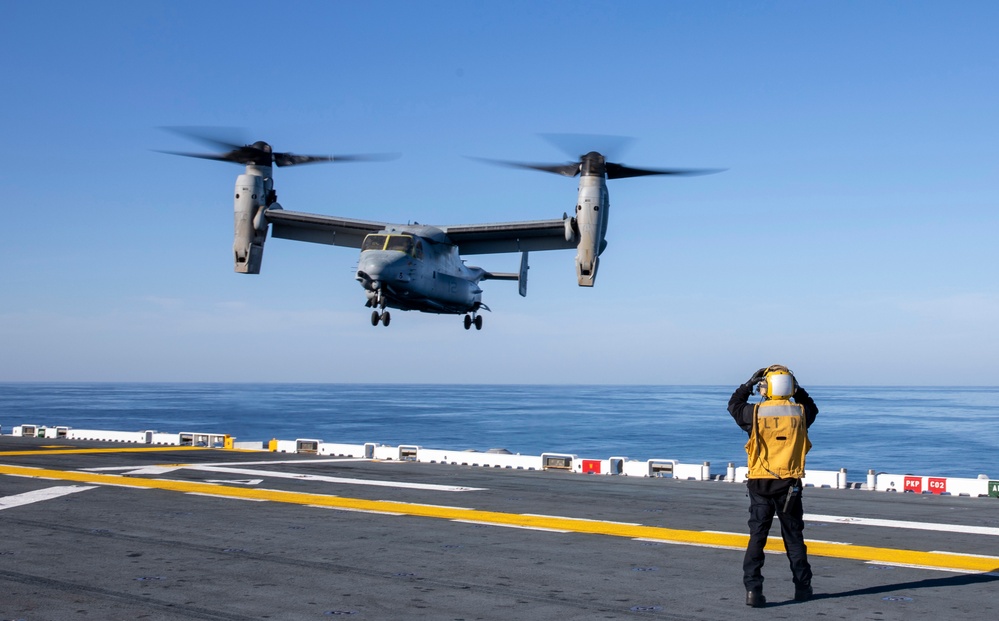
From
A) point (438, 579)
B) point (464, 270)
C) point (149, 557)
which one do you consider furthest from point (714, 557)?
point (464, 270)

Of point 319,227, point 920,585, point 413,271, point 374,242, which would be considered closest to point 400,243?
point 374,242

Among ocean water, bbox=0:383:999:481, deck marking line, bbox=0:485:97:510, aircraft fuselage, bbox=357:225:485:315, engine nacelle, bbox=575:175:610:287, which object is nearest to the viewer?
deck marking line, bbox=0:485:97:510

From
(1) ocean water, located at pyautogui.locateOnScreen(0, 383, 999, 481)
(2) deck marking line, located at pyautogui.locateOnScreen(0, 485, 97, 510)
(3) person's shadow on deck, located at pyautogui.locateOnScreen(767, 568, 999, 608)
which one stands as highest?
(3) person's shadow on deck, located at pyautogui.locateOnScreen(767, 568, 999, 608)

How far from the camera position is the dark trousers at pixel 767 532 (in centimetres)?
839

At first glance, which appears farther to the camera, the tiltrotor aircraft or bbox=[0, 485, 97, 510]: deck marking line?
the tiltrotor aircraft

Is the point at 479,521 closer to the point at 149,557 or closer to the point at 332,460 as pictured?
the point at 149,557

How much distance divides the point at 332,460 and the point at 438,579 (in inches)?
742

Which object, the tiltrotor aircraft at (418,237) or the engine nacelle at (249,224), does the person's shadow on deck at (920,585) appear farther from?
the engine nacelle at (249,224)

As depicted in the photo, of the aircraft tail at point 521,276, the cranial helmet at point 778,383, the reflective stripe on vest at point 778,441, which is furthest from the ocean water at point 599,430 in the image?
the cranial helmet at point 778,383

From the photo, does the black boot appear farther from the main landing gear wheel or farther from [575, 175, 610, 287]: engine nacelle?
the main landing gear wheel

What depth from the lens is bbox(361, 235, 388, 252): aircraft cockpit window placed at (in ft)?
110

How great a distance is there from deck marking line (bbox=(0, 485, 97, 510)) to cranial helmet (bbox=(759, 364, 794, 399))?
12.9m

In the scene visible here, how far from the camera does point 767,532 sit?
8344 mm

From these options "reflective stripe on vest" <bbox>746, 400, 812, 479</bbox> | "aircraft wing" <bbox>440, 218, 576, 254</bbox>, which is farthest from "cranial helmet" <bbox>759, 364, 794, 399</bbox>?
"aircraft wing" <bbox>440, 218, 576, 254</bbox>
